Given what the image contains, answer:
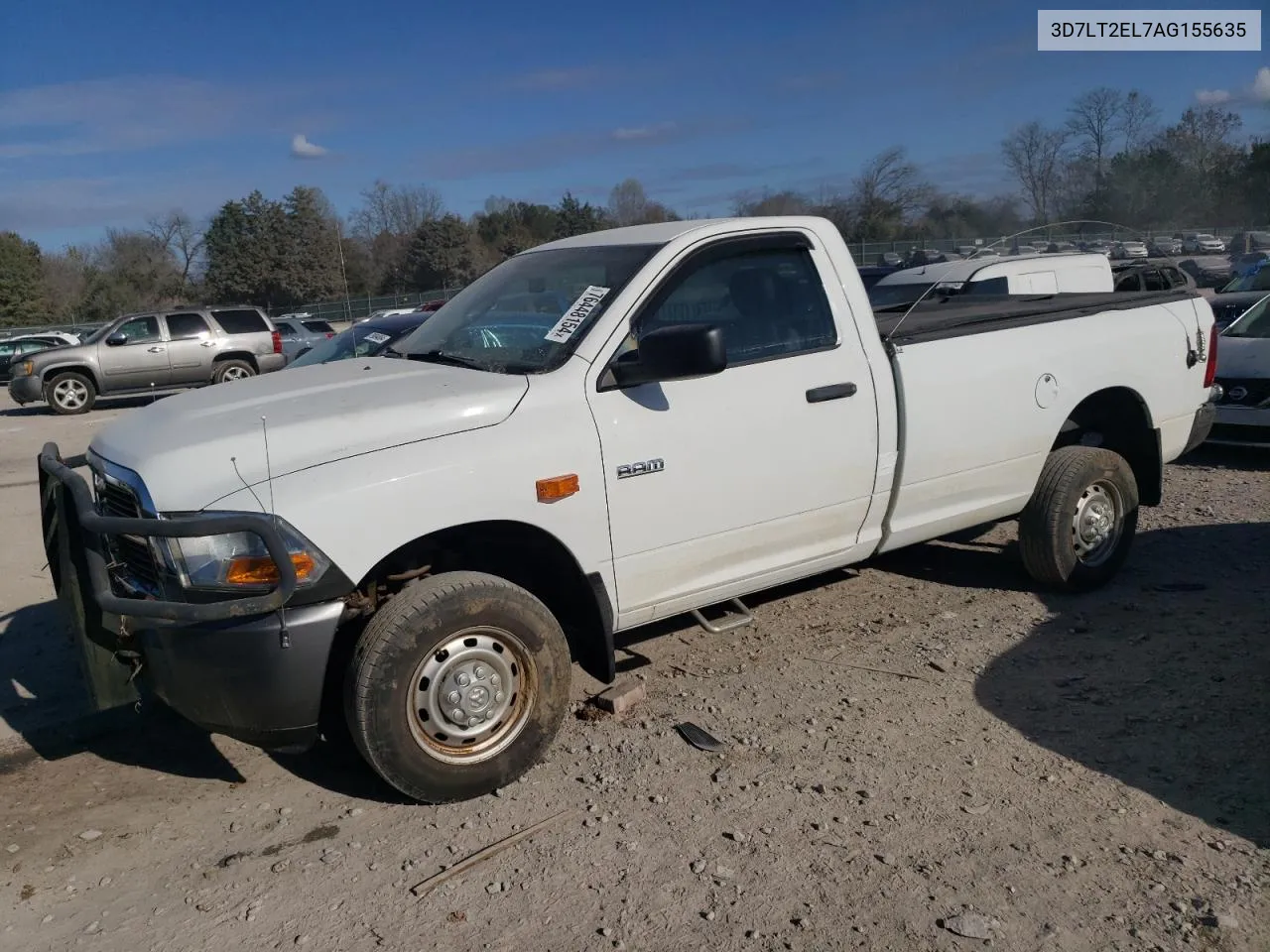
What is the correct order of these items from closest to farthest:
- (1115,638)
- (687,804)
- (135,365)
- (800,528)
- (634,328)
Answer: (687,804)
(634,328)
(800,528)
(1115,638)
(135,365)

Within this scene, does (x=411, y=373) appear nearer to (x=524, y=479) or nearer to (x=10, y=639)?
(x=524, y=479)

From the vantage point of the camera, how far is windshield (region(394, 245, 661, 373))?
4.15 metres

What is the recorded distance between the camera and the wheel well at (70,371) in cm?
1929

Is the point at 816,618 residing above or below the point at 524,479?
below

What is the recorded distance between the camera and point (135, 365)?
66.5ft

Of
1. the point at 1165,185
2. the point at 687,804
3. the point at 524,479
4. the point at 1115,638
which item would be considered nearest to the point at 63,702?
the point at 524,479

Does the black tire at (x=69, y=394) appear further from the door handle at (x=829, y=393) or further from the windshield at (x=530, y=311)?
the door handle at (x=829, y=393)

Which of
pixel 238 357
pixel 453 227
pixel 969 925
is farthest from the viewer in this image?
pixel 453 227

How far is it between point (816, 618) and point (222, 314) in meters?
18.5

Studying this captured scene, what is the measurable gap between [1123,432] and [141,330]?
1932cm

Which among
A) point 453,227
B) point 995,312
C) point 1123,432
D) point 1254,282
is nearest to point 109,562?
point 995,312

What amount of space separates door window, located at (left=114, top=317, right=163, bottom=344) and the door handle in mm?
19003

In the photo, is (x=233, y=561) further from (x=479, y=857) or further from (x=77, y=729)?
(x=77, y=729)

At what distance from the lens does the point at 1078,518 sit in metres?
5.66
